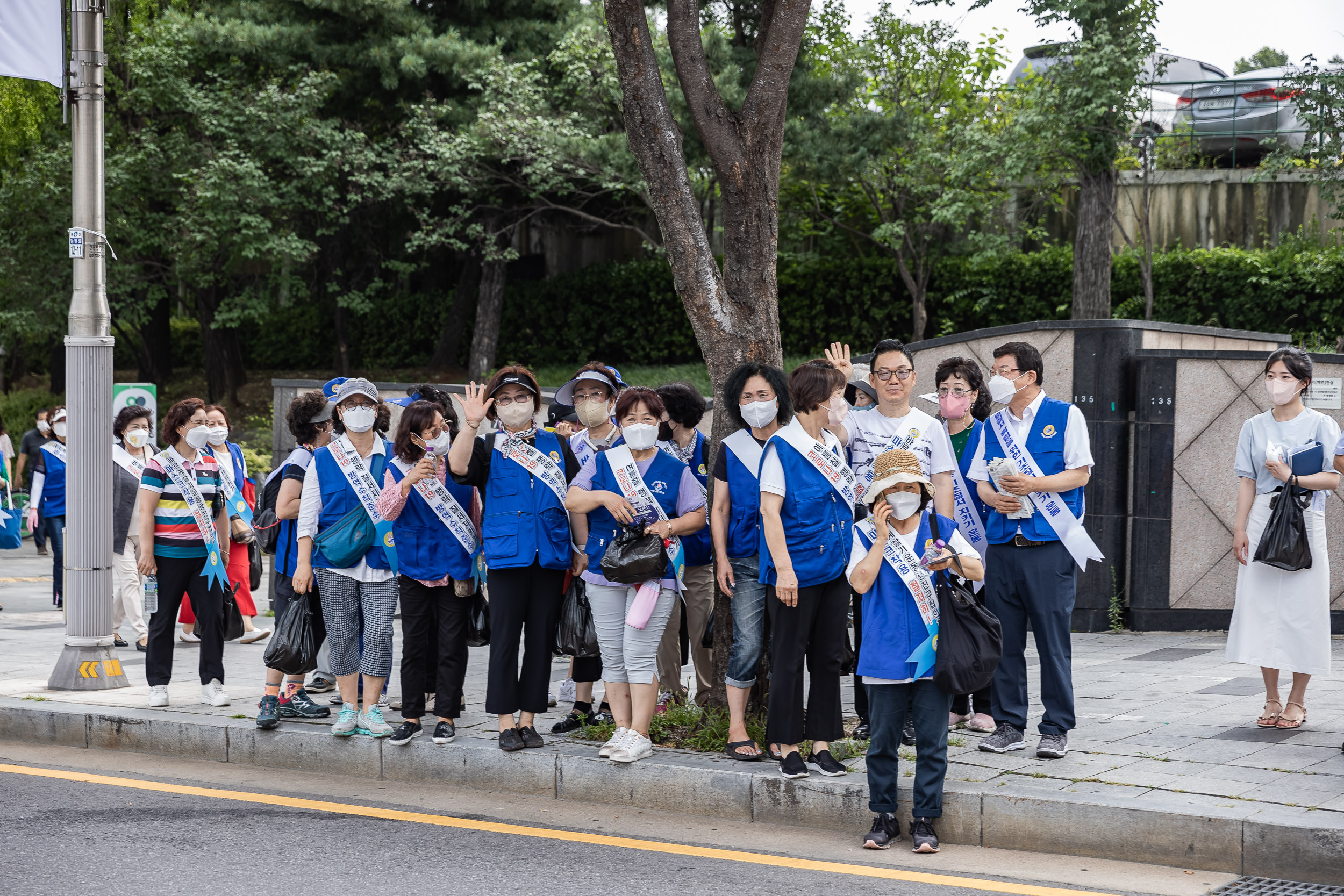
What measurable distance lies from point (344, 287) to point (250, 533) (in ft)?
57.1

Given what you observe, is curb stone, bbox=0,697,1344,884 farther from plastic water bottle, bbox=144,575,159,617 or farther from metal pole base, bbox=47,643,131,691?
plastic water bottle, bbox=144,575,159,617

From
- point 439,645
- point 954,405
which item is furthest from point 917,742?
point 439,645

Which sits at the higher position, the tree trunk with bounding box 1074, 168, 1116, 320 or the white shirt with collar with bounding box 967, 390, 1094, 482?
the tree trunk with bounding box 1074, 168, 1116, 320

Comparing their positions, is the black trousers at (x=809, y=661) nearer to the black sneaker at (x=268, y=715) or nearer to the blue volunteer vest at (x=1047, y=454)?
the blue volunteer vest at (x=1047, y=454)

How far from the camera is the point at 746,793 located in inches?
220

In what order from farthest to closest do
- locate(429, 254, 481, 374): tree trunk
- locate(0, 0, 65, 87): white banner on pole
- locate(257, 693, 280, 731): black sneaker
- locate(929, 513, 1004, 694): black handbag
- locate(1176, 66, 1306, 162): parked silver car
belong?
locate(429, 254, 481, 374): tree trunk → locate(1176, 66, 1306, 162): parked silver car → locate(0, 0, 65, 87): white banner on pole → locate(257, 693, 280, 731): black sneaker → locate(929, 513, 1004, 694): black handbag

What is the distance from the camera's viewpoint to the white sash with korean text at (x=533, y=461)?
20.1ft

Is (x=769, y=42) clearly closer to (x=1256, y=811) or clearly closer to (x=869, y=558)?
(x=869, y=558)

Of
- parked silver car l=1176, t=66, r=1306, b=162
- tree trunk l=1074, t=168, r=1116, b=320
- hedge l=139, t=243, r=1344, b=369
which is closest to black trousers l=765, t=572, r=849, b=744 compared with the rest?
tree trunk l=1074, t=168, r=1116, b=320

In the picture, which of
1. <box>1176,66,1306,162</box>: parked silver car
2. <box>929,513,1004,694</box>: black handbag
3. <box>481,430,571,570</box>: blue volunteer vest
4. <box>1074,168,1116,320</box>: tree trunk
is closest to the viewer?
<box>929,513,1004,694</box>: black handbag

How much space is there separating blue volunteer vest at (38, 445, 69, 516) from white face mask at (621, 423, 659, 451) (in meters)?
8.44

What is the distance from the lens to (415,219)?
24469 mm

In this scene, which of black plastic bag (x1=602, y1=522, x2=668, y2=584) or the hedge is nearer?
black plastic bag (x1=602, y1=522, x2=668, y2=584)

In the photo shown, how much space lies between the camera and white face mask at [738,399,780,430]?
5.82 metres
